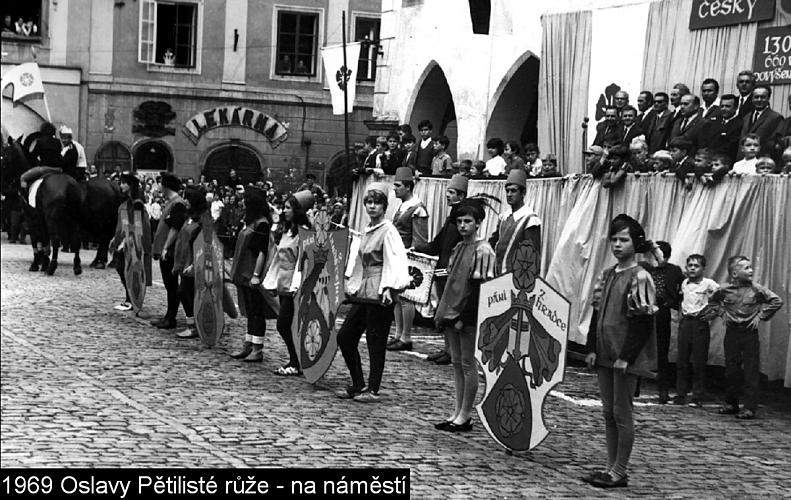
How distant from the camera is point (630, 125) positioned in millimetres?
14789

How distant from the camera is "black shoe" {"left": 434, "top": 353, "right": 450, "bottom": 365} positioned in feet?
45.1

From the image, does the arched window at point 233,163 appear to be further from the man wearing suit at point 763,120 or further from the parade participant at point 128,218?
the man wearing suit at point 763,120

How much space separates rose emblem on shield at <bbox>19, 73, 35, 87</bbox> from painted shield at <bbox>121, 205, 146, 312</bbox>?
1342 centimetres

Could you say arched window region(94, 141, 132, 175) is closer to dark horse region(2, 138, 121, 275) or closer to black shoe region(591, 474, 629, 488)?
dark horse region(2, 138, 121, 275)

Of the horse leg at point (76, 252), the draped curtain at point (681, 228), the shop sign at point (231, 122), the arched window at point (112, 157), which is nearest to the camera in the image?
the draped curtain at point (681, 228)

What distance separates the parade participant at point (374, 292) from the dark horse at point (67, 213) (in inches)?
431

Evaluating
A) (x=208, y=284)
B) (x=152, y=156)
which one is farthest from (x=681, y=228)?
(x=152, y=156)

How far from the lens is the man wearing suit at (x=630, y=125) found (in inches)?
573

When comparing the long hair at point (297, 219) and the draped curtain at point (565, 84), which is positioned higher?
the draped curtain at point (565, 84)

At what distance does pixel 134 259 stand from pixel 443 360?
4.30m

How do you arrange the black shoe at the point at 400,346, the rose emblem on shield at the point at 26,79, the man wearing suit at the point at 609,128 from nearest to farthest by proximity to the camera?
the black shoe at the point at 400,346 → the man wearing suit at the point at 609,128 → the rose emblem on shield at the point at 26,79

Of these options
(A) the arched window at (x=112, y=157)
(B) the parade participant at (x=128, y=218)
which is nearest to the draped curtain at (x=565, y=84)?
(B) the parade participant at (x=128, y=218)

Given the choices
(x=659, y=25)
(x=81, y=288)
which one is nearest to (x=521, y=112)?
(x=659, y=25)

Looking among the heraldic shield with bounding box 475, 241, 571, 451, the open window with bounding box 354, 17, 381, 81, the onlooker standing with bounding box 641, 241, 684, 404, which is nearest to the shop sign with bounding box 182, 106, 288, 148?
the open window with bounding box 354, 17, 381, 81
